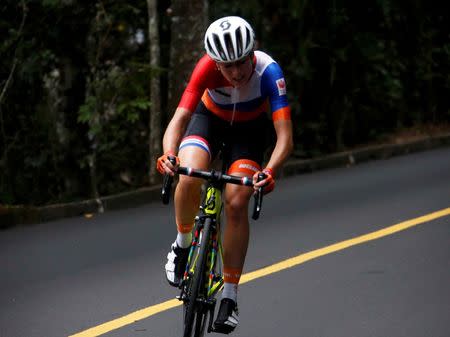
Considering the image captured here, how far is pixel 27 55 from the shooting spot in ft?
47.0

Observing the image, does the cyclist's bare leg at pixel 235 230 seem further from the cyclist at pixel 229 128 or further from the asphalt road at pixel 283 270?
the asphalt road at pixel 283 270

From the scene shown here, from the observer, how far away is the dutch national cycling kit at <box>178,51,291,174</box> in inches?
262

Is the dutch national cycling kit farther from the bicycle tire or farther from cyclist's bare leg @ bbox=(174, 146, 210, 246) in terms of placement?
the bicycle tire

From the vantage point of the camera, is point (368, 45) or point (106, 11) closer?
point (106, 11)

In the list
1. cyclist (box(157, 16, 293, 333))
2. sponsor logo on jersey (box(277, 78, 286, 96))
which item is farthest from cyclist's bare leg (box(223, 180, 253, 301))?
sponsor logo on jersey (box(277, 78, 286, 96))

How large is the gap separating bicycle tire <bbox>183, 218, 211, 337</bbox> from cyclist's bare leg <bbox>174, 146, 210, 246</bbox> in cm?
34

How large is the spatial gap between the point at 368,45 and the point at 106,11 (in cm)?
470

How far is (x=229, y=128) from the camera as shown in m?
6.91

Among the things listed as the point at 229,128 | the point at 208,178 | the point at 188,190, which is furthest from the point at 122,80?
the point at 208,178

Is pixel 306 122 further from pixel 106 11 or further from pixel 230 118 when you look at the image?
pixel 230 118

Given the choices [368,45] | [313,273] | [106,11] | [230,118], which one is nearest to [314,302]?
[313,273]

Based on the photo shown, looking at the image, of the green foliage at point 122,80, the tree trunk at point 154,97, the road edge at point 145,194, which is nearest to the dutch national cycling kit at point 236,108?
the road edge at point 145,194

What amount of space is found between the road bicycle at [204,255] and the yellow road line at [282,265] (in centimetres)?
95

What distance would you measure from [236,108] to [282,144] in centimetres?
56
